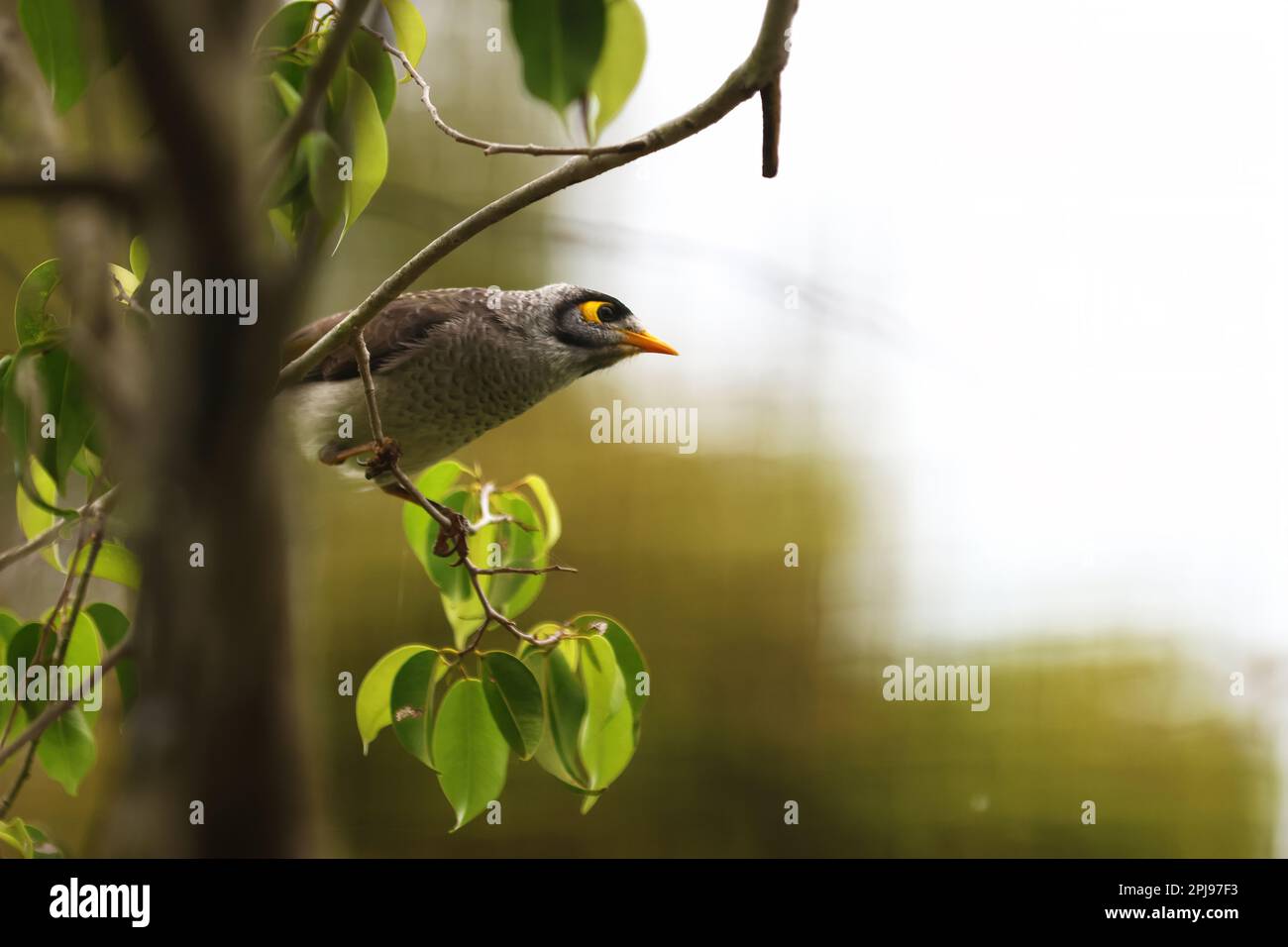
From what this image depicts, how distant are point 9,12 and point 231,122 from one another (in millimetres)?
1225

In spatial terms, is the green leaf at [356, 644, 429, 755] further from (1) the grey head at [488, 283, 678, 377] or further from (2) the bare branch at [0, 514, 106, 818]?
(1) the grey head at [488, 283, 678, 377]

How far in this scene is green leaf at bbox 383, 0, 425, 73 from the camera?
122 cm

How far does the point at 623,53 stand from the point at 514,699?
74 cm

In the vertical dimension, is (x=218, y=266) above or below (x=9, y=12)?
below

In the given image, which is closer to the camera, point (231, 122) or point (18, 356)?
point (231, 122)

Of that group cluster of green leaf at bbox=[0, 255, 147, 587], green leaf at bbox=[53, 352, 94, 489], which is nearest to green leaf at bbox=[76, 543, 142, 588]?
cluster of green leaf at bbox=[0, 255, 147, 587]

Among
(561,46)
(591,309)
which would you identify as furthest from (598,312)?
(561,46)

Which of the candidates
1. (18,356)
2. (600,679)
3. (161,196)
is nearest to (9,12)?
(18,356)

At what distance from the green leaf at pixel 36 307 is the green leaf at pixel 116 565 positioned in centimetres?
30

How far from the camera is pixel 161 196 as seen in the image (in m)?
0.81

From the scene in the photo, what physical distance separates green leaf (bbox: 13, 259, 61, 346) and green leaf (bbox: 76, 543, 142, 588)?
302 millimetres

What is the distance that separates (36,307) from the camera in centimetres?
124
